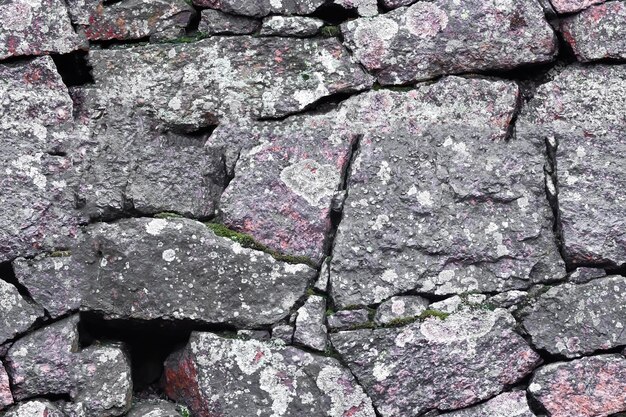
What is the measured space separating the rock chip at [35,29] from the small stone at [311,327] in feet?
6.27

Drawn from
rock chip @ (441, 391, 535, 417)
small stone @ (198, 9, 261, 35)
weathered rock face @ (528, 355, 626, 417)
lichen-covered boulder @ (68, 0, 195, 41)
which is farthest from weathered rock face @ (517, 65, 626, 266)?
lichen-covered boulder @ (68, 0, 195, 41)

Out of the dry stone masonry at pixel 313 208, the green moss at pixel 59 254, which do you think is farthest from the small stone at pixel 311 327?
the green moss at pixel 59 254

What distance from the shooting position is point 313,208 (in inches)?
169

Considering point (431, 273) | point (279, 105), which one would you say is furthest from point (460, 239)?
point (279, 105)

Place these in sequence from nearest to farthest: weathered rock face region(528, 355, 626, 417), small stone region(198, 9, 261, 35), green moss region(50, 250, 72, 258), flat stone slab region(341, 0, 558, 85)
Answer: weathered rock face region(528, 355, 626, 417) → green moss region(50, 250, 72, 258) → flat stone slab region(341, 0, 558, 85) → small stone region(198, 9, 261, 35)

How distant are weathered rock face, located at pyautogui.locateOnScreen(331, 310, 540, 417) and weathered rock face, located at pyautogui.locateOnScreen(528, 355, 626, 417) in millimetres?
147

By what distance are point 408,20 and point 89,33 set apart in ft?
5.80

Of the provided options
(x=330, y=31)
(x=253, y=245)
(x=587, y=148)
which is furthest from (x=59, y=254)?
(x=587, y=148)

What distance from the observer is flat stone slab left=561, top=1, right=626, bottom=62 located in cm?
433

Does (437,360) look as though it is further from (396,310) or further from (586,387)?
(586,387)

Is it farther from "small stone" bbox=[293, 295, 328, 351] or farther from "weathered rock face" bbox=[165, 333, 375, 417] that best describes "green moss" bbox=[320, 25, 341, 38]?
"weathered rock face" bbox=[165, 333, 375, 417]

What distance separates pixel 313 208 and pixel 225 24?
1149mm

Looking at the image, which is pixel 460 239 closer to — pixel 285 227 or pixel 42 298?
pixel 285 227

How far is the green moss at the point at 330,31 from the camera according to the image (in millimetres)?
4457
